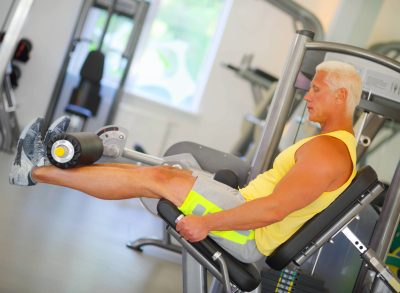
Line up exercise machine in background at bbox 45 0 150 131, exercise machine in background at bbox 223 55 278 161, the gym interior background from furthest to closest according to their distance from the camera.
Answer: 1. exercise machine in background at bbox 45 0 150 131
2. exercise machine in background at bbox 223 55 278 161
3. the gym interior background

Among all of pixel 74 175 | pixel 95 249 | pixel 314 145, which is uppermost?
pixel 314 145

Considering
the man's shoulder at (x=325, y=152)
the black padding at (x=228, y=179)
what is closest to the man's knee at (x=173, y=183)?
the man's shoulder at (x=325, y=152)

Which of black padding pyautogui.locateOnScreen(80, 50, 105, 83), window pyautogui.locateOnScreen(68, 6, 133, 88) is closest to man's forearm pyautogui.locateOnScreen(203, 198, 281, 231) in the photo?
black padding pyautogui.locateOnScreen(80, 50, 105, 83)

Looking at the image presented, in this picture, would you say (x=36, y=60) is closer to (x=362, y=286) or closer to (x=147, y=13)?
(x=147, y=13)

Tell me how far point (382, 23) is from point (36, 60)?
143 inches

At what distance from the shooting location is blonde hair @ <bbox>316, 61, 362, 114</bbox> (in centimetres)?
212

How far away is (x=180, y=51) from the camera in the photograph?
724 centimetres

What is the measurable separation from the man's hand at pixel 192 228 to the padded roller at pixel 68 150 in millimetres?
417

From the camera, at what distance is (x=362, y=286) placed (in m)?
2.83

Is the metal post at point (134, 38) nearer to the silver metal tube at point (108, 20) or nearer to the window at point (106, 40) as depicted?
the window at point (106, 40)

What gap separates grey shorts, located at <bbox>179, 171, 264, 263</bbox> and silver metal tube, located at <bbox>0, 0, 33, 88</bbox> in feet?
6.27

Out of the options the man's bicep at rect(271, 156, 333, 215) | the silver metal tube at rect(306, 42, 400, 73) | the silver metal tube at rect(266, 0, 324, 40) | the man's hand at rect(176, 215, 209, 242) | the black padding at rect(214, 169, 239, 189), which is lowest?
the man's hand at rect(176, 215, 209, 242)

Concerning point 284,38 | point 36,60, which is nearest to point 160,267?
point 36,60

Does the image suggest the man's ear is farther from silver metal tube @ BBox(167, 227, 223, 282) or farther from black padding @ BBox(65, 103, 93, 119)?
black padding @ BBox(65, 103, 93, 119)
